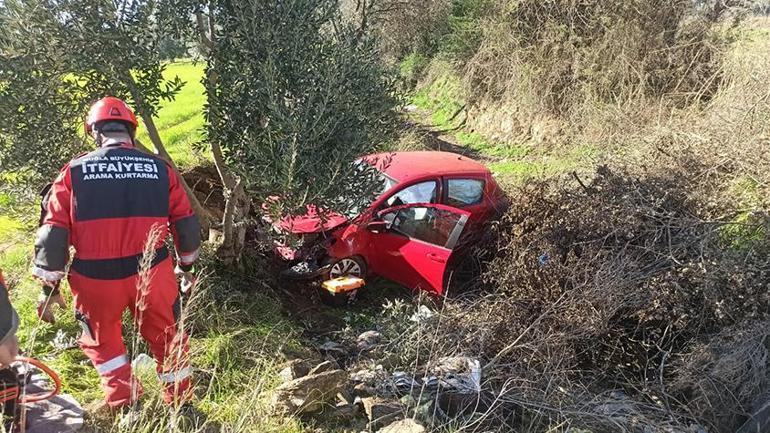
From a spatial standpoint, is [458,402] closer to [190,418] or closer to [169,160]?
[190,418]

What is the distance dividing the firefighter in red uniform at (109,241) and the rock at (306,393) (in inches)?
24.1

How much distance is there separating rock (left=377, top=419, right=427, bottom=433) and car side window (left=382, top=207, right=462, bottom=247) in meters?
2.78

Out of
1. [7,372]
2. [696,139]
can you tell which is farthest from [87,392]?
[696,139]

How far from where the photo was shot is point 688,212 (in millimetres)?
5426

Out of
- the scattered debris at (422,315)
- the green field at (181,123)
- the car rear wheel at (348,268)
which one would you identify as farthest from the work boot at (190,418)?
the green field at (181,123)

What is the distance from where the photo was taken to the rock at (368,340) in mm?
5115

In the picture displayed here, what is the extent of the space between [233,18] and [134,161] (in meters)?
1.54

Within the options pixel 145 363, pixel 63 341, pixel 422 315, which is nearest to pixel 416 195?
pixel 422 315

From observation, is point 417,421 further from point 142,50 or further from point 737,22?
point 737,22

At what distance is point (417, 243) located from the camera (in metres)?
6.02

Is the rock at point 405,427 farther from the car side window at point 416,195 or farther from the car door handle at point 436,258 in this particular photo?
the car side window at point 416,195

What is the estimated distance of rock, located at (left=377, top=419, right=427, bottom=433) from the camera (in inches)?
124

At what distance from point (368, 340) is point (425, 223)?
1545 millimetres

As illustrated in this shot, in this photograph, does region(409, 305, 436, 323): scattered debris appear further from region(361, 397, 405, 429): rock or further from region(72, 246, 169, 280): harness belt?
region(72, 246, 169, 280): harness belt
